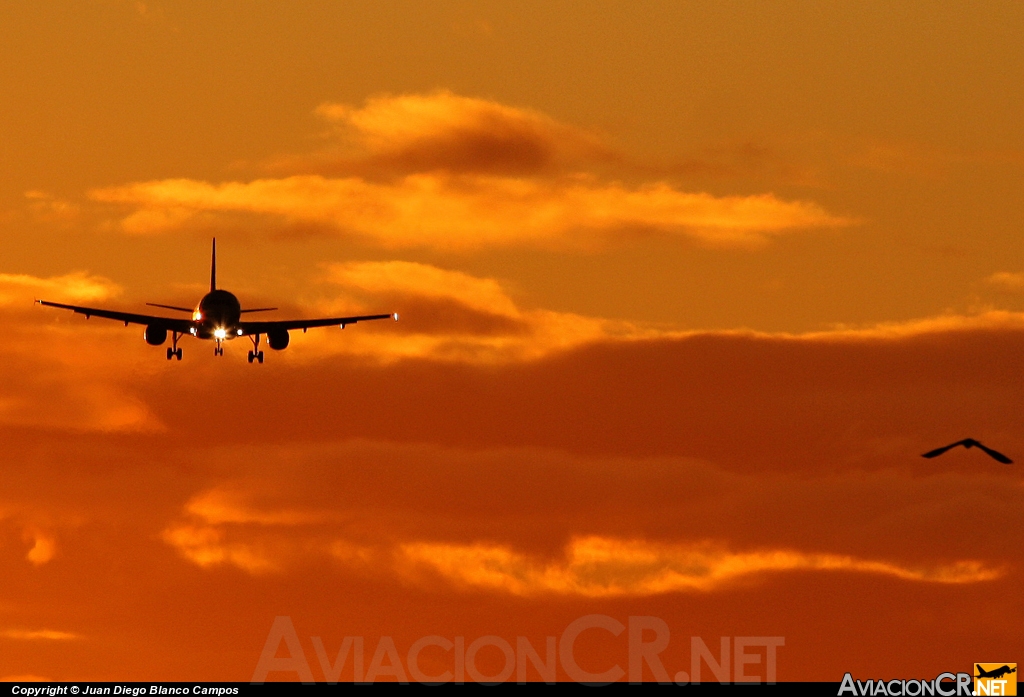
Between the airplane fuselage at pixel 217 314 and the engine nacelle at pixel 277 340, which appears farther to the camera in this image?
the engine nacelle at pixel 277 340

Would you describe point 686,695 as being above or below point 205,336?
below

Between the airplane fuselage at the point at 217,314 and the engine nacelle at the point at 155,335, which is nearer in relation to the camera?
the airplane fuselage at the point at 217,314

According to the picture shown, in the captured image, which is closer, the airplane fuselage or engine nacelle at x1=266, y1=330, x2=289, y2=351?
the airplane fuselage

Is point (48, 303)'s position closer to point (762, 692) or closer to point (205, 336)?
point (205, 336)

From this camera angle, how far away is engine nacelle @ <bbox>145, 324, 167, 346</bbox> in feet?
539

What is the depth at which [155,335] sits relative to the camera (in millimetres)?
164250

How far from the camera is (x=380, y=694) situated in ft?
379

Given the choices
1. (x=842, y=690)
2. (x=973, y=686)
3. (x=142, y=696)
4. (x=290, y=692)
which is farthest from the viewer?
(x=142, y=696)

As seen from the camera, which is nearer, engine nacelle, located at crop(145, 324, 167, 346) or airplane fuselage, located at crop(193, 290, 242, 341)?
airplane fuselage, located at crop(193, 290, 242, 341)

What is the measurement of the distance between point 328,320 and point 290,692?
51.6 m

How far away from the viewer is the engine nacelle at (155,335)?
164250 millimetres

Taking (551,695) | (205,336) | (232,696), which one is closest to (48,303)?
(205,336)

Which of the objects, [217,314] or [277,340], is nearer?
[217,314]

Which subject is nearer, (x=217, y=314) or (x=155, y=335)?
(x=217, y=314)
